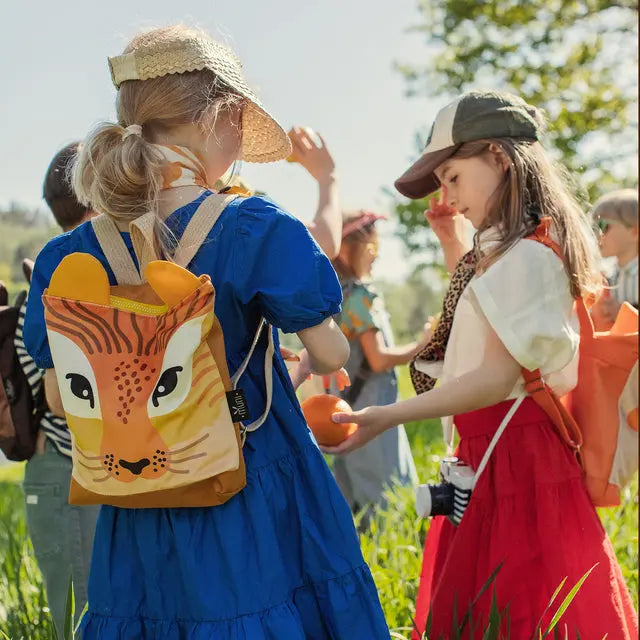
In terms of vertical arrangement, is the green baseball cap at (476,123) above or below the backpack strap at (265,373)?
above

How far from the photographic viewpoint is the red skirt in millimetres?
2037

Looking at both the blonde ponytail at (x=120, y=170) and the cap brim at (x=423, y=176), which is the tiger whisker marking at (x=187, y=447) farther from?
the cap brim at (x=423, y=176)

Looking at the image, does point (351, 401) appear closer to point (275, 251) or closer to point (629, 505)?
point (629, 505)

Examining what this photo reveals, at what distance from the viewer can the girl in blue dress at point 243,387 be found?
157 cm

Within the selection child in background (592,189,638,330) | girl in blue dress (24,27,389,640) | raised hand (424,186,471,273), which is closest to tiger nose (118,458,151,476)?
A: girl in blue dress (24,27,389,640)

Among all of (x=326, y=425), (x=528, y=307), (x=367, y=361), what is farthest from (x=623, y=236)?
(x=326, y=425)

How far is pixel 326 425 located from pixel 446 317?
0.46 meters

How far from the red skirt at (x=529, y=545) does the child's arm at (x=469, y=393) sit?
156mm

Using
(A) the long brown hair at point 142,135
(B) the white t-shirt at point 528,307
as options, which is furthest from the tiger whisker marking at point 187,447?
(B) the white t-shirt at point 528,307

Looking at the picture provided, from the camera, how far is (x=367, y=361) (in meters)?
4.35

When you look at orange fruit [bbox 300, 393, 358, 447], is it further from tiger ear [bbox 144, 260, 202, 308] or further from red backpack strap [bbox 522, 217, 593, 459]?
tiger ear [bbox 144, 260, 202, 308]

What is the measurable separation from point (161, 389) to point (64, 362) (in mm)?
205

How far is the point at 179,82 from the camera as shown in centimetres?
165

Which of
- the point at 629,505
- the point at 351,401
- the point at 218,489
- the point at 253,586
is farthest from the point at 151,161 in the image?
the point at 629,505
